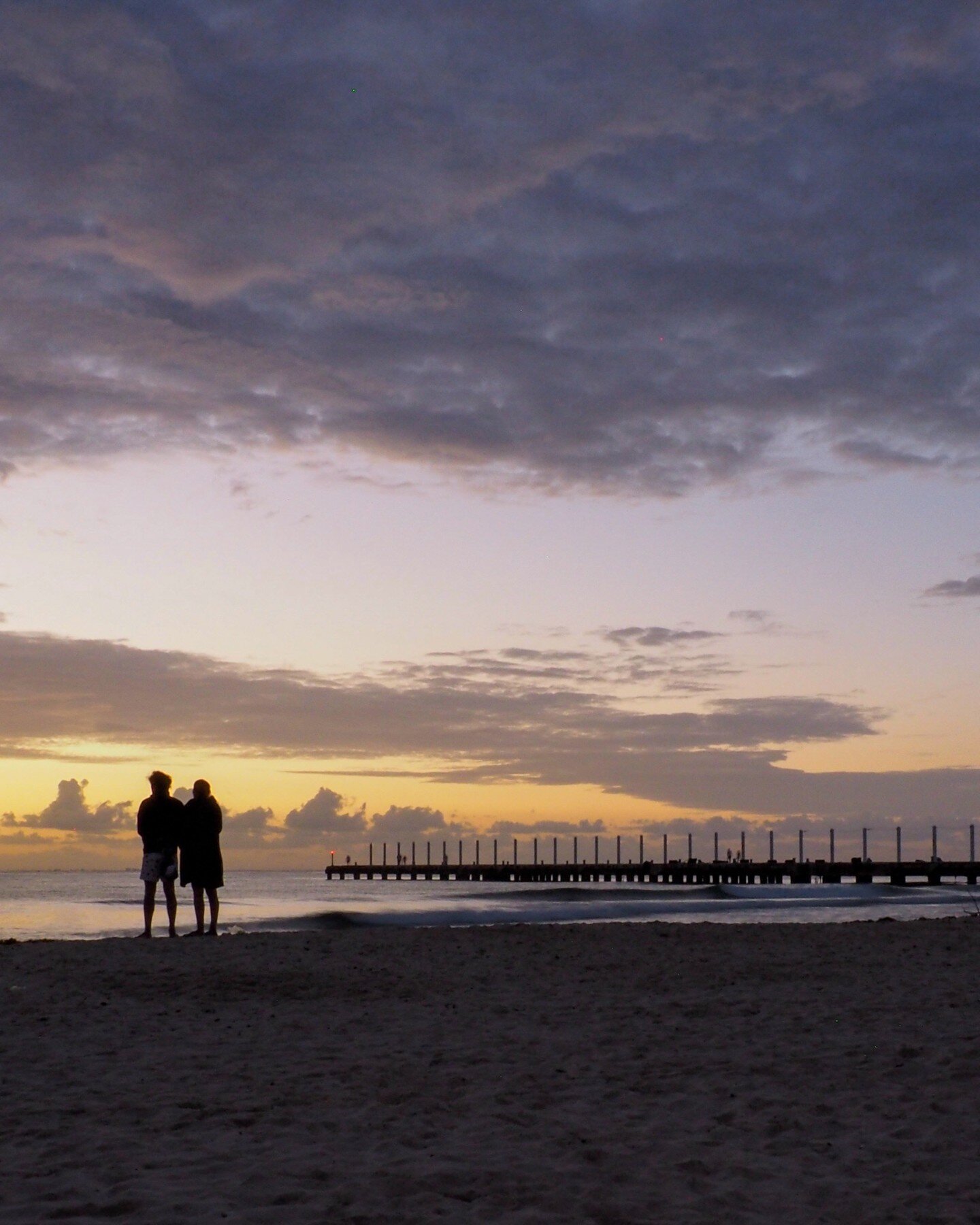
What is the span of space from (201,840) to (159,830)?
603mm

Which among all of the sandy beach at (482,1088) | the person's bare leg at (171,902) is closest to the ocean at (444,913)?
the person's bare leg at (171,902)

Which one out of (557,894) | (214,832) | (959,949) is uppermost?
(214,832)

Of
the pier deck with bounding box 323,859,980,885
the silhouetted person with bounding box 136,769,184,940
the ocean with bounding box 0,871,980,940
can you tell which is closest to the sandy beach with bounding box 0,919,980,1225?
the silhouetted person with bounding box 136,769,184,940

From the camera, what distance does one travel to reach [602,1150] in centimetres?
651

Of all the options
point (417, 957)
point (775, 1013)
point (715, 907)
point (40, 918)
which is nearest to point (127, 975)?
point (417, 957)

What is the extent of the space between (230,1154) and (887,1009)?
680cm

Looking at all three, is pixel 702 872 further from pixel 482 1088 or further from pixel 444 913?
pixel 482 1088

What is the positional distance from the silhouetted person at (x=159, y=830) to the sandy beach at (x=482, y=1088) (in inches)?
55.3

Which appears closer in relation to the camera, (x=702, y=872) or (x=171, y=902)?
(x=171, y=902)

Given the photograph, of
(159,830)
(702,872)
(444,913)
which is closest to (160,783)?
(159,830)

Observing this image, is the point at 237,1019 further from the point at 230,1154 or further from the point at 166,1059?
the point at 230,1154

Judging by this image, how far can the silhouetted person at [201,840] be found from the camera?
16250 millimetres

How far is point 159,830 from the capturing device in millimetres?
16047

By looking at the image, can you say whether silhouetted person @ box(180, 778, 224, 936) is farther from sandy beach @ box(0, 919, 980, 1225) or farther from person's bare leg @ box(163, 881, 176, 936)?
sandy beach @ box(0, 919, 980, 1225)
